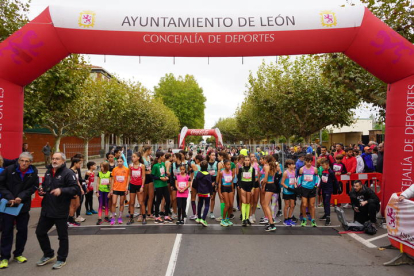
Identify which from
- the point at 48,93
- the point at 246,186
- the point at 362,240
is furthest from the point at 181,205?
the point at 48,93

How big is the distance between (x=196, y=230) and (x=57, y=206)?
10.6ft

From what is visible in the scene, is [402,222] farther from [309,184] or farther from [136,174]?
[136,174]

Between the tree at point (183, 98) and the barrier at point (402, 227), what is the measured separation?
5673 centimetres

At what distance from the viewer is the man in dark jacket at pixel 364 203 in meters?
7.10

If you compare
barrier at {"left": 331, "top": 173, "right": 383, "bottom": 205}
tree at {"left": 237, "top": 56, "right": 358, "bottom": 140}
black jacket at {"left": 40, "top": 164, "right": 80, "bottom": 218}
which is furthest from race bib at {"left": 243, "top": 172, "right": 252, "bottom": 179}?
tree at {"left": 237, "top": 56, "right": 358, "bottom": 140}

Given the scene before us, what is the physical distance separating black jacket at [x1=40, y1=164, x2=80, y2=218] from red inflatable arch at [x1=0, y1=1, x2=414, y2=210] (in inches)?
113

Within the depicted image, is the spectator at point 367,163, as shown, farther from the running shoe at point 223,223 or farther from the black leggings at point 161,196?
the black leggings at point 161,196

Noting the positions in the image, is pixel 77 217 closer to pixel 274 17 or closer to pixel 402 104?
pixel 274 17

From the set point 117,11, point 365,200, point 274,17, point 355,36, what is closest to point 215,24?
point 274,17

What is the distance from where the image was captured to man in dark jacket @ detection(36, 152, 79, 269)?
4.96m

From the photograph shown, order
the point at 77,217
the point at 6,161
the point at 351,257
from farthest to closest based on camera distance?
the point at 77,217 → the point at 6,161 → the point at 351,257

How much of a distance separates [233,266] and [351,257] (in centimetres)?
216

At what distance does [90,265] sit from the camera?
4.98 meters

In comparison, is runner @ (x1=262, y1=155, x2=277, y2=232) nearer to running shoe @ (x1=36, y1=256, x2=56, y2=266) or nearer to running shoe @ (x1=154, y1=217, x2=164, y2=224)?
running shoe @ (x1=154, y1=217, x2=164, y2=224)
